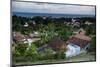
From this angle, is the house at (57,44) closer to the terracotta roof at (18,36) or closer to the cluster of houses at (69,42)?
the cluster of houses at (69,42)

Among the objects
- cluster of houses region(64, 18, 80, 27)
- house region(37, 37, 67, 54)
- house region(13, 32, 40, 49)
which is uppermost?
cluster of houses region(64, 18, 80, 27)

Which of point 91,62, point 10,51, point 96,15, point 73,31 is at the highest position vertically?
point 96,15

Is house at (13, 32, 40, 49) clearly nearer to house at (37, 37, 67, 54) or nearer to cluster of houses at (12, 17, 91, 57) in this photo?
cluster of houses at (12, 17, 91, 57)

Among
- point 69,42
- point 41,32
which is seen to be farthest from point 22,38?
point 69,42

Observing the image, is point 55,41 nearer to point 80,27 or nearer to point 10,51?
point 80,27

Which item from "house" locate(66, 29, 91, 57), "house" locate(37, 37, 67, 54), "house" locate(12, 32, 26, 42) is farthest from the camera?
"house" locate(66, 29, 91, 57)

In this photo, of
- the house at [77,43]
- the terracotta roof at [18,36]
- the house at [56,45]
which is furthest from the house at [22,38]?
the house at [77,43]

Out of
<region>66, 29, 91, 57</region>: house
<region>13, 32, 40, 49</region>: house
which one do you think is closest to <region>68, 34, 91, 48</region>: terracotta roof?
<region>66, 29, 91, 57</region>: house

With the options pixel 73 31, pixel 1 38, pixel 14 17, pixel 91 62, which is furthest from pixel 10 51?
pixel 91 62
